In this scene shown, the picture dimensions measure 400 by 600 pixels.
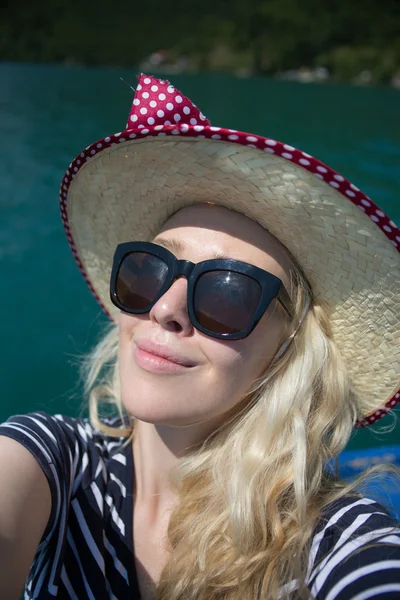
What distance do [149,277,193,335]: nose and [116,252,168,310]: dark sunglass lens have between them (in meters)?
0.03

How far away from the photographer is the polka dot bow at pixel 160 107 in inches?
41.7

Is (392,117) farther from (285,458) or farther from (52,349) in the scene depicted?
(285,458)

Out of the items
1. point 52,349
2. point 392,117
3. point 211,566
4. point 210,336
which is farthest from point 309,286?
point 392,117

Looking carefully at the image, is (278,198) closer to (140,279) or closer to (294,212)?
(294,212)

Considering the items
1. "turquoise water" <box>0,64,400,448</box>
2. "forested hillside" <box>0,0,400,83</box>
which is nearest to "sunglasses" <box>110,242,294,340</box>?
"turquoise water" <box>0,64,400,448</box>

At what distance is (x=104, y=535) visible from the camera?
1.15m

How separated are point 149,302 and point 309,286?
37 cm

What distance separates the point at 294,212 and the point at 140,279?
0.36 meters

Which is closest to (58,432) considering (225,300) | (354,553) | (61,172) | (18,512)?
(18,512)

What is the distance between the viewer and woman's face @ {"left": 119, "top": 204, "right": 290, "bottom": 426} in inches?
43.3

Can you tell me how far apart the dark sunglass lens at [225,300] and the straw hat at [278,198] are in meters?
0.15

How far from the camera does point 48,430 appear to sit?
116 centimetres

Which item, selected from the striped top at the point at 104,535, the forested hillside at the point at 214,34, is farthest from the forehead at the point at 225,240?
the forested hillside at the point at 214,34

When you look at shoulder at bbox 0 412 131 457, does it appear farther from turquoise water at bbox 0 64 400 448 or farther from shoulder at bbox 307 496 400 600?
turquoise water at bbox 0 64 400 448
